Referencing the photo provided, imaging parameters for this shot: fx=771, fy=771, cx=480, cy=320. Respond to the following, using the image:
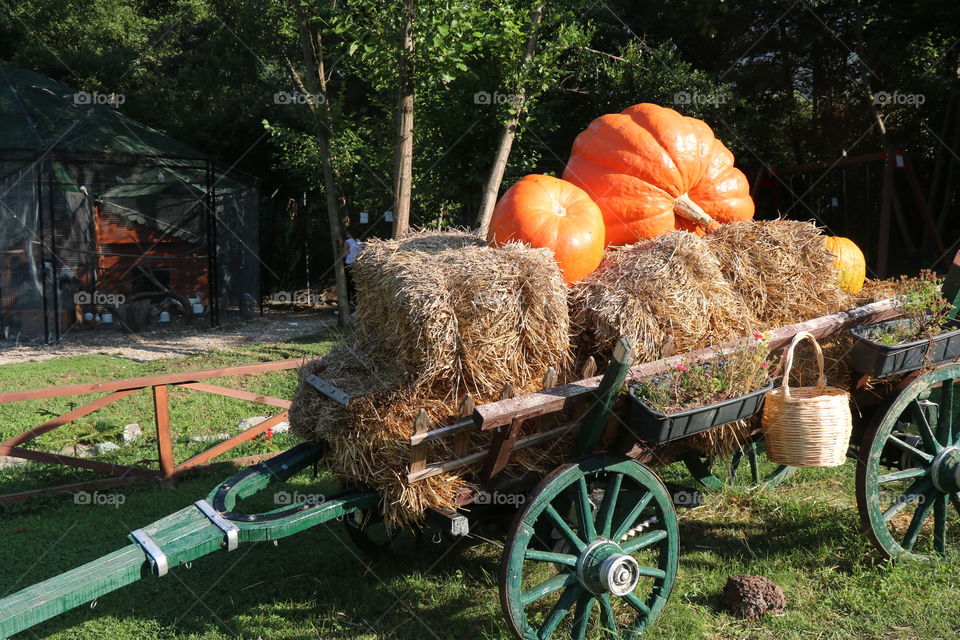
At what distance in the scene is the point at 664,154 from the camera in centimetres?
442

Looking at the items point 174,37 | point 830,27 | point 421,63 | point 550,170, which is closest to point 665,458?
point 421,63

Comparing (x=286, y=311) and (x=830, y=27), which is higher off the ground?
(x=830, y=27)

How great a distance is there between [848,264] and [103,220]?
13.1 m

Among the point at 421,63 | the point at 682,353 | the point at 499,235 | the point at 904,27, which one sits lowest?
the point at 682,353

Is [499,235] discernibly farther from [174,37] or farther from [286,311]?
[174,37]

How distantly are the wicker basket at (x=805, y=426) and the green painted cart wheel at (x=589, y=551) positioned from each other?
580 mm

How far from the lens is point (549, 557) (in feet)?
10.9

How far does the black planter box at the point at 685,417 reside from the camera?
3182mm

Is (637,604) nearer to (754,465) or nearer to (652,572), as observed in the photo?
(652,572)

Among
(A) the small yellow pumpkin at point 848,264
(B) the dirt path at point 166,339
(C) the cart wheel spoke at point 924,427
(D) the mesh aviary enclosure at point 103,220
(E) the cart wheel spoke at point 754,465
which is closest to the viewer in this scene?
(C) the cart wheel spoke at point 924,427

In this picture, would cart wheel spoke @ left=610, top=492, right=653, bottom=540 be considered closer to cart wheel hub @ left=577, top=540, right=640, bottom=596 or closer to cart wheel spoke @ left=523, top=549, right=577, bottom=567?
cart wheel hub @ left=577, top=540, right=640, bottom=596

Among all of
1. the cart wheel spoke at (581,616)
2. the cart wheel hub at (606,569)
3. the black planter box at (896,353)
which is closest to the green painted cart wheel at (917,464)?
the black planter box at (896,353)

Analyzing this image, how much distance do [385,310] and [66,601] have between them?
1.78 metres

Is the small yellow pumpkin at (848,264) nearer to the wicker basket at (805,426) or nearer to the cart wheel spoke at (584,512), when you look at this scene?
the wicker basket at (805,426)
